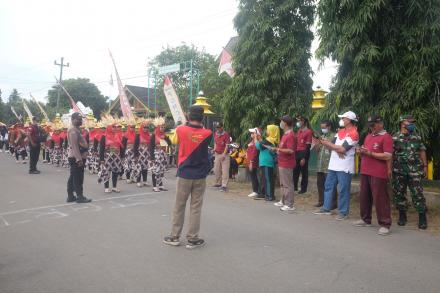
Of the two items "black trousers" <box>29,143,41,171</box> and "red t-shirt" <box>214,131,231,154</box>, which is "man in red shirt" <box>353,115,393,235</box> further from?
"black trousers" <box>29,143,41,171</box>

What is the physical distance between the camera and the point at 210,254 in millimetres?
5363

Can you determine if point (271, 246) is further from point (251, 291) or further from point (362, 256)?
point (251, 291)

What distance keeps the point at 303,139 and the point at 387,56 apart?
111 inches

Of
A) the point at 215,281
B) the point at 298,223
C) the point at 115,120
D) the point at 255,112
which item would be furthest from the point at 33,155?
the point at 215,281

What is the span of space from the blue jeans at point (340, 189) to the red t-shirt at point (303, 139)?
2.18m

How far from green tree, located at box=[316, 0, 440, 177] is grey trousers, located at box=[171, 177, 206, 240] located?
13.8ft

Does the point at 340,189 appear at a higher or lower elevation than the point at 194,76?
lower

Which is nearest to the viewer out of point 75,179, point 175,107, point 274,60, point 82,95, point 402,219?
point 402,219

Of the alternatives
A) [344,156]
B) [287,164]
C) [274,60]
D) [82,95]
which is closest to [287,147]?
[287,164]

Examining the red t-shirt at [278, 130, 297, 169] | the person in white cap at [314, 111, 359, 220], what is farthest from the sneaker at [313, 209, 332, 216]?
the red t-shirt at [278, 130, 297, 169]

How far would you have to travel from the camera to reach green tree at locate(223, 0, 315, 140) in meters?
11.3

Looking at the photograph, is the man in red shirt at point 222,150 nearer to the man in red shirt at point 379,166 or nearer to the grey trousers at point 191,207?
the man in red shirt at point 379,166

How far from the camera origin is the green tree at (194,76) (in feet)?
85.4

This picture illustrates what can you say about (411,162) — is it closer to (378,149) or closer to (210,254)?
(378,149)
